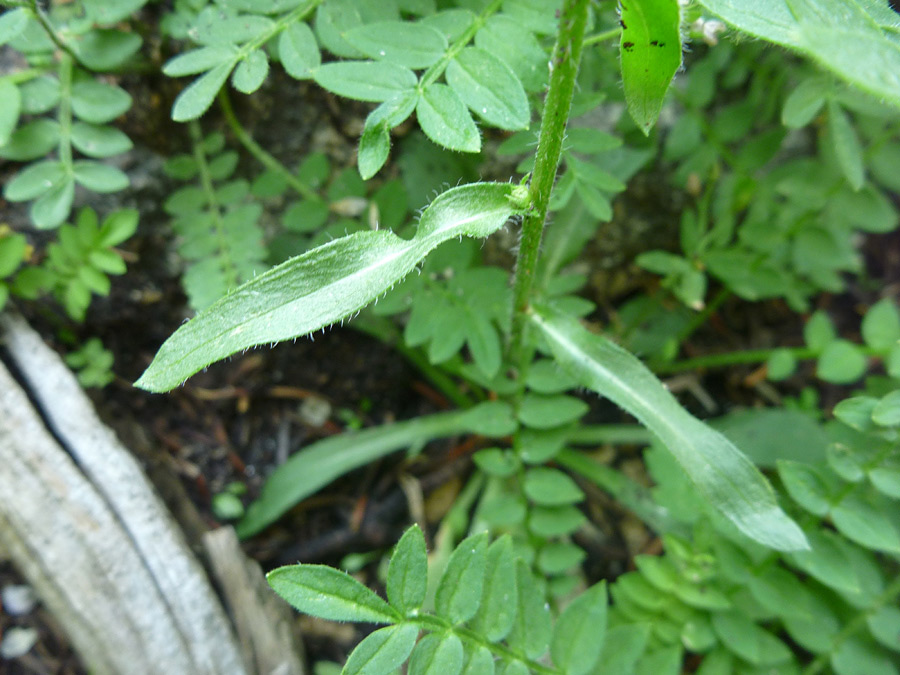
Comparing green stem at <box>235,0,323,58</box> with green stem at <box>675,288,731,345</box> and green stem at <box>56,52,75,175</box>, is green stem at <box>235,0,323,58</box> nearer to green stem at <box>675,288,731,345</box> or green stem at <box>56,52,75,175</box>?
green stem at <box>56,52,75,175</box>

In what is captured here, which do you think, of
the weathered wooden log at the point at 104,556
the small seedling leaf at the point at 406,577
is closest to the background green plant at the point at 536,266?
the small seedling leaf at the point at 406,577

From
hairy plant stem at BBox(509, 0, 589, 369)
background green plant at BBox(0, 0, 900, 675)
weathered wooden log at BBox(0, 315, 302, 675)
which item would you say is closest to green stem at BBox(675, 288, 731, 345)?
background green plant at BBox(0, 0, 900, 675)

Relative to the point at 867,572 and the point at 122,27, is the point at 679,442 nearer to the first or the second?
the point at 867,572

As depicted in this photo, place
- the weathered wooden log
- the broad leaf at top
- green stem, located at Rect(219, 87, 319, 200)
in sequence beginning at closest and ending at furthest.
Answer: the broad leaf at top → the weathered wooden log → green stem, located at Rect(219, 87, 319, 200)

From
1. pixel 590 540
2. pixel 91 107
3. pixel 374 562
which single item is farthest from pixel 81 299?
pixel 590 540

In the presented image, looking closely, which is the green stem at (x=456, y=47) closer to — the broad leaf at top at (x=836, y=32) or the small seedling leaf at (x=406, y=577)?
the broad leaf at top at (x=836, y=32)

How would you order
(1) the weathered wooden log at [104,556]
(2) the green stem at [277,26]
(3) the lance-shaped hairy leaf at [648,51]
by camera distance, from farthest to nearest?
(1) the weathered wooden log at [104,556]
(2) the green stem at [277,26]
(3) the lance-shaped hairy leaf at [648,51]
